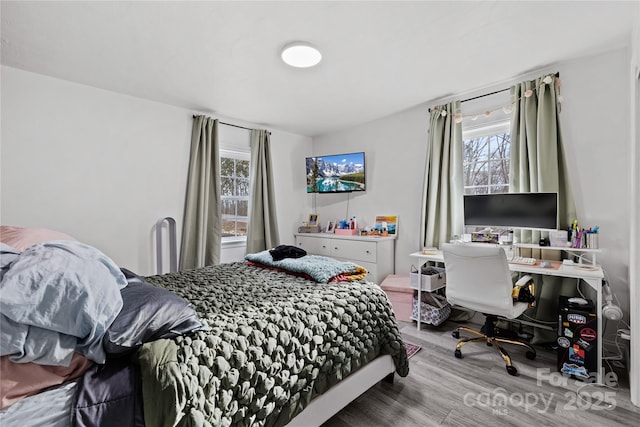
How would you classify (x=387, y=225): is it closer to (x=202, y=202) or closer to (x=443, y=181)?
(x=443, y=181)

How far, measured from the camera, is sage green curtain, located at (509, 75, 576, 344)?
263 cm

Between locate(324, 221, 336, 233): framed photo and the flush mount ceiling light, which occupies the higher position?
the flush mount ceiling light

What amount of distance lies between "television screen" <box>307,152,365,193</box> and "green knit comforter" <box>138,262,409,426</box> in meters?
2.24

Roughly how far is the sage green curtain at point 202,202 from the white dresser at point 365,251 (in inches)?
56.0

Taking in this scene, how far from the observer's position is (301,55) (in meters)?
2.40

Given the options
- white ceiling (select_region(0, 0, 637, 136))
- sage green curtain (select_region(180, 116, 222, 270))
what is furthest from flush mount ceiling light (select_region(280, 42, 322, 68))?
sage green curtain (select_region(180, 116, 222, 270))

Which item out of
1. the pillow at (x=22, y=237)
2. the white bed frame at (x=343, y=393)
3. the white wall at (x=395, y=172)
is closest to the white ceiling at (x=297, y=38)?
the white wall at (x=395, y=172)

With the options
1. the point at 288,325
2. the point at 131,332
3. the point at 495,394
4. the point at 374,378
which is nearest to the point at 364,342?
the point at 374,378

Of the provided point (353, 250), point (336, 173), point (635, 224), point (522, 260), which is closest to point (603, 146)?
point (635, 224)

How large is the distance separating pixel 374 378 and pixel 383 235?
2.20m

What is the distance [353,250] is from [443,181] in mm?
1360

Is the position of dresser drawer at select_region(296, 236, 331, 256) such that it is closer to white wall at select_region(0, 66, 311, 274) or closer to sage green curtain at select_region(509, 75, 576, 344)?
white wall at select_region(0, 66, 311, 274)

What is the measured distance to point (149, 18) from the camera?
6.46 ft

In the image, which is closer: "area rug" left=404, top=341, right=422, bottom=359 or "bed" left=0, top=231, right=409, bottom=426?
"bed" left=0, top=231, right=409, bottom=426
